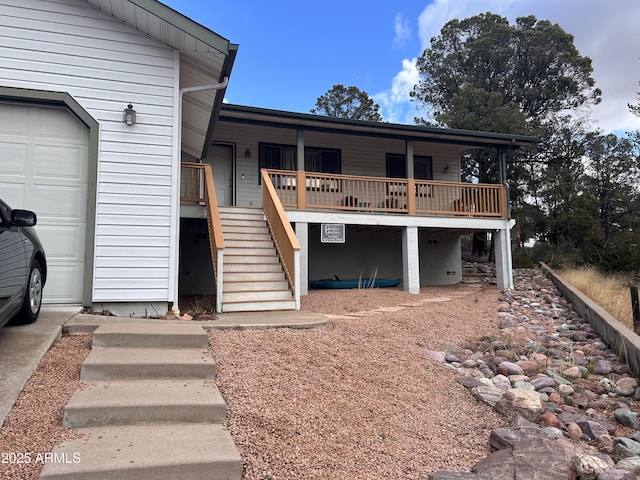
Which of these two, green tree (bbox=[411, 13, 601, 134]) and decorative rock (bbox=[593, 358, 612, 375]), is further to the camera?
green tree (bbox=[411, 13, 601, 134])

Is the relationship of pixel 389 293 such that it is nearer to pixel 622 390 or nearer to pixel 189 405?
pixel 622 390

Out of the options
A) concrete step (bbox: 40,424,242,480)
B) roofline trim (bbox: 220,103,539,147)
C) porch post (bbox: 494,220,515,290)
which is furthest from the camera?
porch post (bbox: 494,220,515,290)

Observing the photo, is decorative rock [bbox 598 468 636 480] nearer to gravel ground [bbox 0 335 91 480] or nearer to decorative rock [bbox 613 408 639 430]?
decorative rock [bbox 613 408 639 430]

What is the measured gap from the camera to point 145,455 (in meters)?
2.29

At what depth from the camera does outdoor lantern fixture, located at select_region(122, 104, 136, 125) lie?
5.41 metres

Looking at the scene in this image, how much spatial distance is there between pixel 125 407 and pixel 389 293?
24.9ft

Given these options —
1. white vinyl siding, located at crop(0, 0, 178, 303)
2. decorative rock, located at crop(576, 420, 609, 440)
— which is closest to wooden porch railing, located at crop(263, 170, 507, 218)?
white vinyl siding, located at crop(0, 0, 178, 303)

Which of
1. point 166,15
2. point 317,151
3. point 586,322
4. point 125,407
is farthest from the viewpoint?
point 317,151

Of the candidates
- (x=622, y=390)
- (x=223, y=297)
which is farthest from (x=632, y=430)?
(x=223, y=297)

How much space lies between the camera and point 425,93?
23219 mm

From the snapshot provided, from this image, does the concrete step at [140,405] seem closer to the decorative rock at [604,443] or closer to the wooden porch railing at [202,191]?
the decorative rock at [604,443]

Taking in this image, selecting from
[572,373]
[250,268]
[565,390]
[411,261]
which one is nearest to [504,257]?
[411,261]

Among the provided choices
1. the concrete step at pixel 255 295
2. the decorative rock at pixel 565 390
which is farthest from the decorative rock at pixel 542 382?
the concrete step at pixel 255 295

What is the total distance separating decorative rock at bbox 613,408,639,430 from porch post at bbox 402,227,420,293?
6.73 meters
